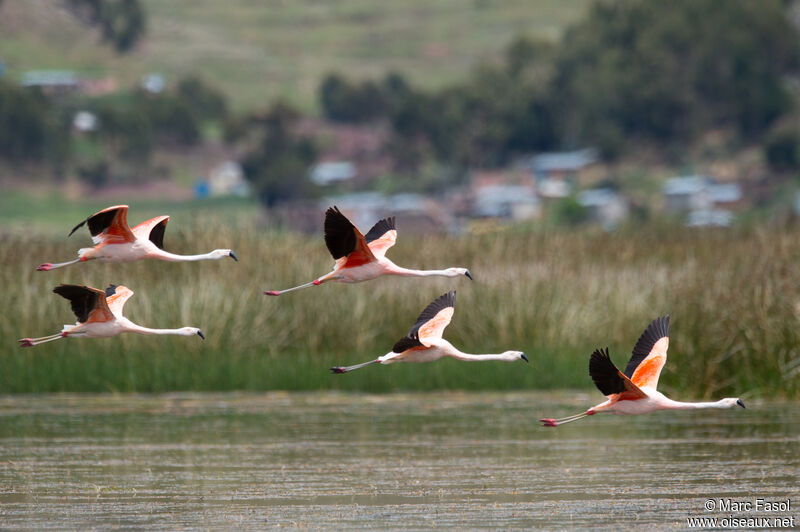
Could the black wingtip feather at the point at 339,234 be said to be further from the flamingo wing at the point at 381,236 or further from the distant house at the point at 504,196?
the distant house at the point at 504,196

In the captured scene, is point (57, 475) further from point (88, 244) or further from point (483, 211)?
point (483, 211)

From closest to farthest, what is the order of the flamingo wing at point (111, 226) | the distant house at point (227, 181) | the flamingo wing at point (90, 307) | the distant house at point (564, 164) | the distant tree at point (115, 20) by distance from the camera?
the flamingo wing at point (111, 226) < the flamingo wing at point (90, 307) < the distant house at point (564, 164) < the distant house at point (227, 181) < the distant tree at point (115, 20)

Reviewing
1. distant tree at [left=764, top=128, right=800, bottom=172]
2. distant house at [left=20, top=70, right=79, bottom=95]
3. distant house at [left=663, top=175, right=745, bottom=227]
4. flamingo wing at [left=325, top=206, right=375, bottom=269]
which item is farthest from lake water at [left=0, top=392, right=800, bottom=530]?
distant house at [left=20, top=70, right=79, bottom=95]

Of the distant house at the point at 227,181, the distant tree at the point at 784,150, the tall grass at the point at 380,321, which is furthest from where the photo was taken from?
the distant house at the point at 227,181

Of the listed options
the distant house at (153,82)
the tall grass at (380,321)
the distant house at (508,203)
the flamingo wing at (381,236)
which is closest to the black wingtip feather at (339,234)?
the flamingo wing at (381,236)

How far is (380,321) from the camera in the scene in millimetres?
25750

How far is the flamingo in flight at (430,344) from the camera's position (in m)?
13.0

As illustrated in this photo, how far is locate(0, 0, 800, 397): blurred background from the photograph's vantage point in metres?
24.2

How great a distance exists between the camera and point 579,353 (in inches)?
998

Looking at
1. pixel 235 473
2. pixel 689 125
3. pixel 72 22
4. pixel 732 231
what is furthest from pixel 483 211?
pixel 235 473

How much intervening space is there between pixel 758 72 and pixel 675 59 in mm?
6844

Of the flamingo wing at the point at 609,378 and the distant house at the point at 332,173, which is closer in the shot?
the flamingo wing at the point at 609,378

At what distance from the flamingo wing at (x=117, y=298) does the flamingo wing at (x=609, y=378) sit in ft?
14.5

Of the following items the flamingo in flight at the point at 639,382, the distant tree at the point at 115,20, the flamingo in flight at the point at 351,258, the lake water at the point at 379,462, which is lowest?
the lake water at the point at 379,462
